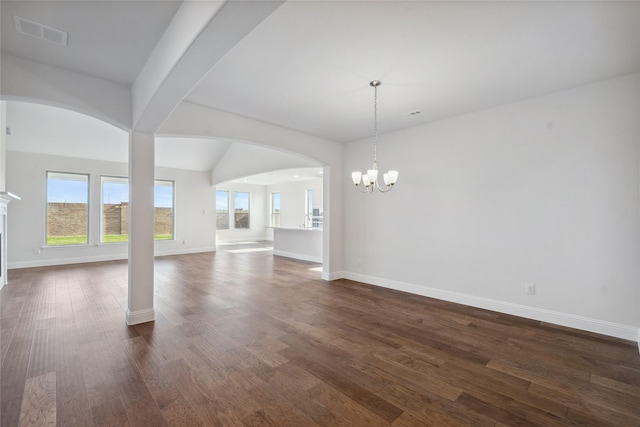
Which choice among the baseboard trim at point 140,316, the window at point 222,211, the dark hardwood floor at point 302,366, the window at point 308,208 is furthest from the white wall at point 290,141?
the window at point 222,211

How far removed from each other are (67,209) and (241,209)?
6.45 meters

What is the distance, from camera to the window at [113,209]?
7517 millimetres

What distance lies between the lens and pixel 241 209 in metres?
12.8

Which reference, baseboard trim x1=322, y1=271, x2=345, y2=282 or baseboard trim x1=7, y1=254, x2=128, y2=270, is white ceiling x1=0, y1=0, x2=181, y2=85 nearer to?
baseboard trim x1=322, y1=271, x2=345, y2=282

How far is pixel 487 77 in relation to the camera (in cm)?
299

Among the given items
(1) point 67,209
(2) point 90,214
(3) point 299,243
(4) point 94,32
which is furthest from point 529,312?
(1) point 67,209

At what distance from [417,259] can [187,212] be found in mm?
7374

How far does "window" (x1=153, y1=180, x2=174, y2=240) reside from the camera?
8.68 metres

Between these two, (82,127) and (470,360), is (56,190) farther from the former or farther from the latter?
(470,360)

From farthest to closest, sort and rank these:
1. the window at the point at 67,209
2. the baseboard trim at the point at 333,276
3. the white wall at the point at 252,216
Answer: the white wall at the point at 252,216, the window at the point at 67,209, the baseboard trim at the point at 333,276

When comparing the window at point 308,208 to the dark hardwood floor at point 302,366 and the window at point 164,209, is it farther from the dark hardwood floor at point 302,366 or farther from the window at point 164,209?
the dark hardwood floor at point 302,366

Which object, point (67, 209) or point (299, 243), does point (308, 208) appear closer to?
point (299, 243)

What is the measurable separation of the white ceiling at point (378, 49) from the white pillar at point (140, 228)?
2.58 feet

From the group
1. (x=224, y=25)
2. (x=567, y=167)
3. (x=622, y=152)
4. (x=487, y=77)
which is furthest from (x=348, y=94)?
(x=622, y=152)
